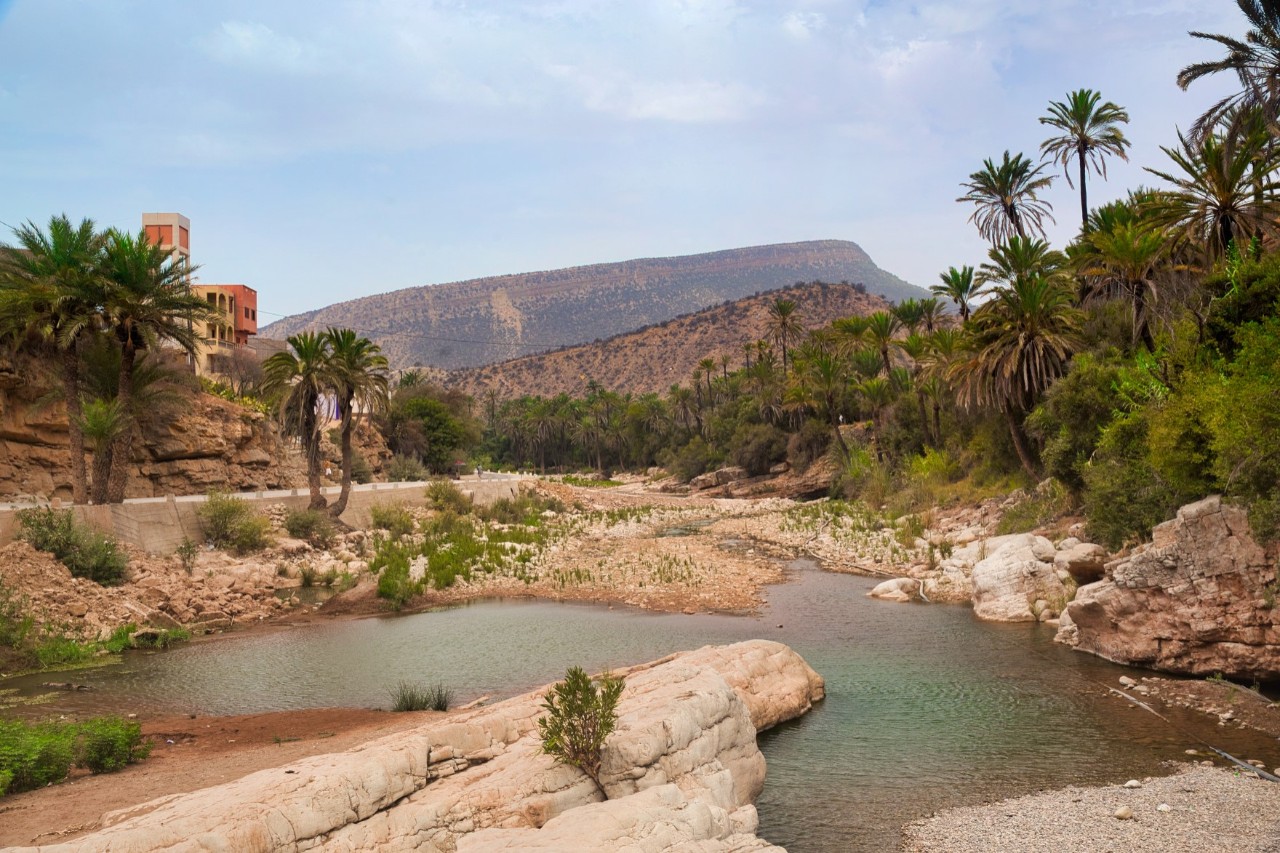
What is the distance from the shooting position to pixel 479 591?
2597 cm

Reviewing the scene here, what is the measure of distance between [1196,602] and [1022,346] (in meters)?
17.0

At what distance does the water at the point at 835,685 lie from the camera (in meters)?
10.5

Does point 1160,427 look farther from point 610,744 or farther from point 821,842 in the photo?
point 610,744

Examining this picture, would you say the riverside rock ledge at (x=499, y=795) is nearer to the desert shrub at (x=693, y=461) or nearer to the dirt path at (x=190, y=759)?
the dirt path at (x=190, y=759)

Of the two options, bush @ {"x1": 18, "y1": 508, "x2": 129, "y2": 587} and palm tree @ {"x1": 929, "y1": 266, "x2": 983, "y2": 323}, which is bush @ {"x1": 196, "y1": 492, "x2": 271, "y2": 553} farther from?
palm tree @ {"x1": 929, "y1": 266, "x2": 983, "y2": 323}

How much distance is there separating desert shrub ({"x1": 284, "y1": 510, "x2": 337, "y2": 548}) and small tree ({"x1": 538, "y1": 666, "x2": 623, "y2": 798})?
25.5 meters

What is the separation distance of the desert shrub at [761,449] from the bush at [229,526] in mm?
48029

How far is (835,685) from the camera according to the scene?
587 inches

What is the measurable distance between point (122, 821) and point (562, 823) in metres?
4.36

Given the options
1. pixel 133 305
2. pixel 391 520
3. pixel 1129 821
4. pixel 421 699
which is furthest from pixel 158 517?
pixel 1129 821

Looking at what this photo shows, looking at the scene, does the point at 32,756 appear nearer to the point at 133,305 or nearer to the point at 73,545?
the point at 73,545

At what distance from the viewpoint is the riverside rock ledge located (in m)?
6.84

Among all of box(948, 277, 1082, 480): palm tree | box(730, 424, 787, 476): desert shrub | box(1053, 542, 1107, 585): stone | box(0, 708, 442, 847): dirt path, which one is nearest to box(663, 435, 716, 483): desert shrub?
box(730, 424, 787, 476): desert shrub

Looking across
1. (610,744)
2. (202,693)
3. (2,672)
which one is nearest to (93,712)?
(202,693)
